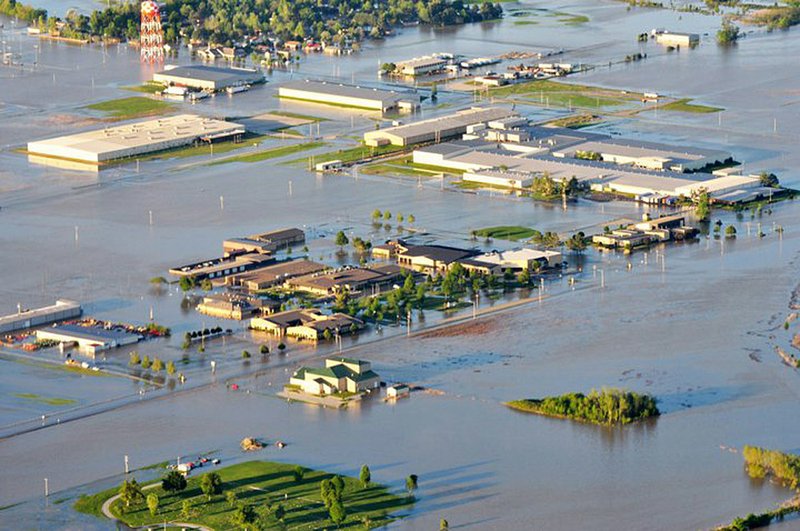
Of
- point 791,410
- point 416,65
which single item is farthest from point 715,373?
point 416,65

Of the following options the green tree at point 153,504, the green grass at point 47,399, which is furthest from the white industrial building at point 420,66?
the green tree at point 153,504

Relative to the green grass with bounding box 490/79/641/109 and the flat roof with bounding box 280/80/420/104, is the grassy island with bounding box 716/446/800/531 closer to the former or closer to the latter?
the green grass with bounding box 490/79/641/109

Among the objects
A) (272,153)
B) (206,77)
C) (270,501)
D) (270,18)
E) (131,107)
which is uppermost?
(270,18)

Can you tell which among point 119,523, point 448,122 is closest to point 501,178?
point 448,122

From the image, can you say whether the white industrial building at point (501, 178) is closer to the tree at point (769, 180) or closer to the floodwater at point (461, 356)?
the floodwater at point (461, 356)

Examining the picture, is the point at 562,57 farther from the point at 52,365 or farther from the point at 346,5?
the point at 52,365

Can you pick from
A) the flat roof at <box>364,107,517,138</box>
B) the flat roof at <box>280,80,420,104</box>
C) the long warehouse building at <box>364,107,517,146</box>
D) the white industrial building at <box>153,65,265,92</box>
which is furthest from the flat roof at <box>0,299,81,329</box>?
the white industrial building at <box>153,65,265,92</box>

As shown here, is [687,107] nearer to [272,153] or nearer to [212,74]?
[272,153]
